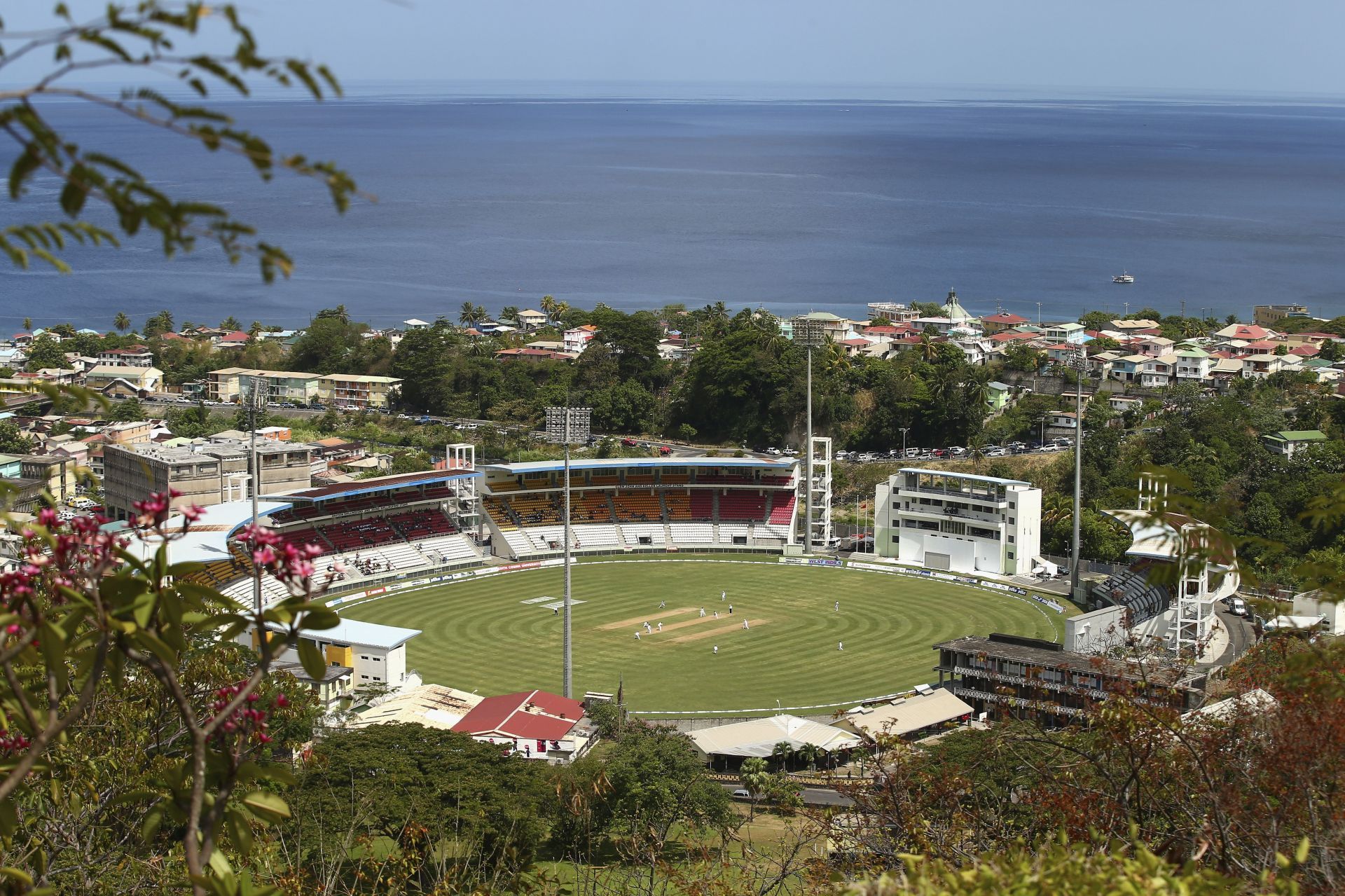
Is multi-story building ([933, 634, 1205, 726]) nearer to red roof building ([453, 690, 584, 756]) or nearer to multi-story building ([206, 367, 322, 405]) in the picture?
red roof building ([453, 690, 584, 756])

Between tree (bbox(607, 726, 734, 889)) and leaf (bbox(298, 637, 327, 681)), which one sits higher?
leaf (bbox(298, 637, 327, 681))

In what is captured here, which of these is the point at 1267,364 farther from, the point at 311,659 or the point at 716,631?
the point at 311,659

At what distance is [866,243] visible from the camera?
12725 cm

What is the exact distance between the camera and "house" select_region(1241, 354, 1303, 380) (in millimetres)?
61469

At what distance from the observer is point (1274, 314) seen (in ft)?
261

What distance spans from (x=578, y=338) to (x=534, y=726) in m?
47.7

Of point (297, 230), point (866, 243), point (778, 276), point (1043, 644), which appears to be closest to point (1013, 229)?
point (866, 243)

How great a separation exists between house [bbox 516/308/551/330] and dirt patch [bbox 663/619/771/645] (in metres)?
45.4

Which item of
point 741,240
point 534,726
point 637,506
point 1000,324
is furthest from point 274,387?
point 741,240

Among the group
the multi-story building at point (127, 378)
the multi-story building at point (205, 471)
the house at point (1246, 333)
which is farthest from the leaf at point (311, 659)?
the house at point (1246, 333)

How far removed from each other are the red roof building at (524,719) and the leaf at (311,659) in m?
21.8

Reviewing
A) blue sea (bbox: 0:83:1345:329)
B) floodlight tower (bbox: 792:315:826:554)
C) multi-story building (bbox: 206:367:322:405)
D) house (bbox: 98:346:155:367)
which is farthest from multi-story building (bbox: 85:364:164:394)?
floodlight tower (bbox: 792:315:826:554)

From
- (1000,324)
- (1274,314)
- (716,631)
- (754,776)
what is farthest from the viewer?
(1274,314)

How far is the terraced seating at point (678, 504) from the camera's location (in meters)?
47.4
